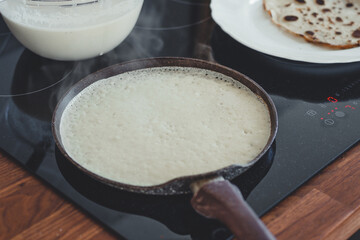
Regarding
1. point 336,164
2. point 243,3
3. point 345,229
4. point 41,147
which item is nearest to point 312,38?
point 243,3

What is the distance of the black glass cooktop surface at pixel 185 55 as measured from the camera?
68 centimetres

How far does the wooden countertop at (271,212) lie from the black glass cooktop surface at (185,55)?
2 centimetres

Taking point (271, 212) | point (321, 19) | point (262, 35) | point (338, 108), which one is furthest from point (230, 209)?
point (321, 19)

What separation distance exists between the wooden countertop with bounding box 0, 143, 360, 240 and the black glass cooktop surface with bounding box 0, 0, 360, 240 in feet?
0.05

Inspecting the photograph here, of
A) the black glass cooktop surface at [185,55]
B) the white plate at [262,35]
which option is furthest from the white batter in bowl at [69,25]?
the white plate at [262,35]

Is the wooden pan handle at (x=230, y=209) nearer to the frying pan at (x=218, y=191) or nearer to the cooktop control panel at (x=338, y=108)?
the frying pan at (x=218, y=191)

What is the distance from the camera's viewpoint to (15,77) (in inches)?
39.9

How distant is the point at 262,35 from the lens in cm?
114

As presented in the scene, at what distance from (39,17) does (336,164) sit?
0.63 metres

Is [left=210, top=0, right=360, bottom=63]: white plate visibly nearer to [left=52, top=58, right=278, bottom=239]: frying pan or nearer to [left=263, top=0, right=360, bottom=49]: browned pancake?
[left=263, top=0, right=360, bottom=49]: browned pancake

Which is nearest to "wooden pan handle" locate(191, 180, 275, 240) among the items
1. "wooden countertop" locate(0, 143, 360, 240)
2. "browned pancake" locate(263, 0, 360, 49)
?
"wooden countertop" locate(0, 143, 360, 240)

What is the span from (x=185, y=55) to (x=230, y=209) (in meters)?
0.59

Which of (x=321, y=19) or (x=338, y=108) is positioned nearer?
(x=338, y=108)

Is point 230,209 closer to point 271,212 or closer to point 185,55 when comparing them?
point 271,212
